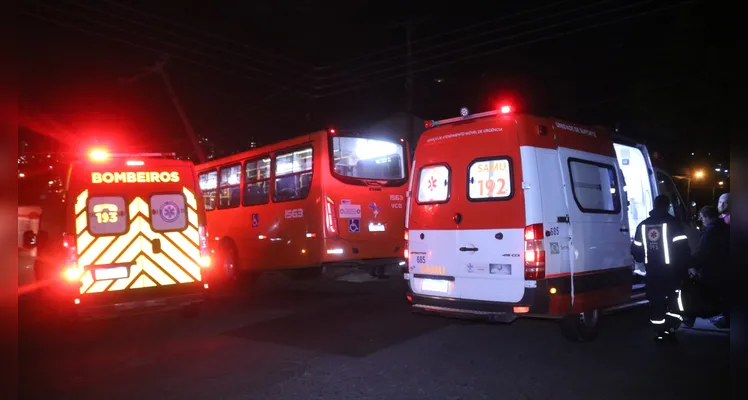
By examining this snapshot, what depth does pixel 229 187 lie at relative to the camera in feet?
47.1

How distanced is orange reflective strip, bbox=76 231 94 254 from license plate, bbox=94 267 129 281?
0.37m

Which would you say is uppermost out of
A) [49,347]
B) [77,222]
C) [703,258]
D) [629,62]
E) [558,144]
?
[629,62]

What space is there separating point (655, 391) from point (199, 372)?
14.8 feet

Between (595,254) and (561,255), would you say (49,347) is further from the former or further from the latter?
(595,254)

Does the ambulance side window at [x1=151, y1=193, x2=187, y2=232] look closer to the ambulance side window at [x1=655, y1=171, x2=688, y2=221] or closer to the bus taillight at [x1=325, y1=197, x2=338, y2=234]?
the bus taillight at [x1=325, y1=197, x2=338, y2=234]

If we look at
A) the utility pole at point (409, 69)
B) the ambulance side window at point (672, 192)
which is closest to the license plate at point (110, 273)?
the ambulance side window at point (672, 192)

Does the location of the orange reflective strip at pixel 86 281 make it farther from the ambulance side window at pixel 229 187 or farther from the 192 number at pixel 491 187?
the ambulance side window at pixel 229 187

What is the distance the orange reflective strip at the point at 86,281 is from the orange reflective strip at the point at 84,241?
33 centimetres

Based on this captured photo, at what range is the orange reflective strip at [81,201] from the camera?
25.7ft

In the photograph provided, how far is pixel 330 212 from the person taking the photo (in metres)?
10.8

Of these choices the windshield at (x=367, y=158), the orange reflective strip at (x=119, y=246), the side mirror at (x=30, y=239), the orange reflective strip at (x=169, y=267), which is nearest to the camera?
the orange reflective strip at (x=119, y=246)

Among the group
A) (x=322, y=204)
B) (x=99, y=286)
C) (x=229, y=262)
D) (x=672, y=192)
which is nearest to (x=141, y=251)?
(x=99, y=286)

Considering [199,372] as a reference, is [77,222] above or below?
above

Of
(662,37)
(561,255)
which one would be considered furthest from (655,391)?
(662,37)
